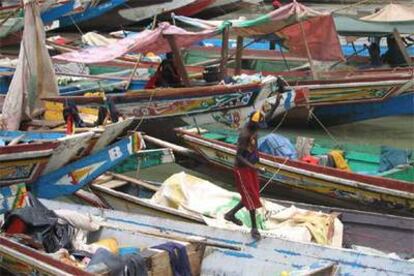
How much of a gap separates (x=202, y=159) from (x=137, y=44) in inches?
86.0

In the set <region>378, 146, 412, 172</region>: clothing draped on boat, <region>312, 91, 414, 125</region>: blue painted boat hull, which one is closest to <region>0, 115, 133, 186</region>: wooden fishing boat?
<region>378, 146, 412, 172</region>: clothing draped on boat

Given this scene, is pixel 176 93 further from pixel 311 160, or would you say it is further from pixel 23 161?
pixel 23 161

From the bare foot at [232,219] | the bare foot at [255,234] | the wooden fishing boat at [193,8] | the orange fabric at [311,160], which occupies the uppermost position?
the bare foot at [255,234]

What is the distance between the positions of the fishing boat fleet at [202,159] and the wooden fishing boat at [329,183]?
0.02 metres

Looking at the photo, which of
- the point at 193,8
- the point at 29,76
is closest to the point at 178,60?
the point at 29,76

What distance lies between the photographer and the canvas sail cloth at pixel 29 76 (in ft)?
35.5

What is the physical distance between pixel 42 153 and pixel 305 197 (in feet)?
11.1

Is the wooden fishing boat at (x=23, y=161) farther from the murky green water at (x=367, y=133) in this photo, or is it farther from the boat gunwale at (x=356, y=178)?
the murky green water at (x=367, y=133)

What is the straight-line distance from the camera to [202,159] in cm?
1046

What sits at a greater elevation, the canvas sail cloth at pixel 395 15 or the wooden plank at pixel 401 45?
the canvas sail cloth at pixel 395 15

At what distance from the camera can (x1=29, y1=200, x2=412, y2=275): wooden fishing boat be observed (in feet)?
19.8

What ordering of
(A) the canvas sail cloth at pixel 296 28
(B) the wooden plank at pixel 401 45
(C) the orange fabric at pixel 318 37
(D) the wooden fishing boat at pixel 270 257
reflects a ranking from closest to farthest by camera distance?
(D) the wooden fishing boat at pixel 270 257
(A) the canvas sail cloth at pixel 296 28
(C) the orange fabric at pixel 318 37
(B) the wooden plank at pixel 401 45

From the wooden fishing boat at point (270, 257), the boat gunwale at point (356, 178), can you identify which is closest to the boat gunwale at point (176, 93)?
the boat gunwale at point (356, 178)

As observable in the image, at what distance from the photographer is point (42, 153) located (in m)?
8.38
